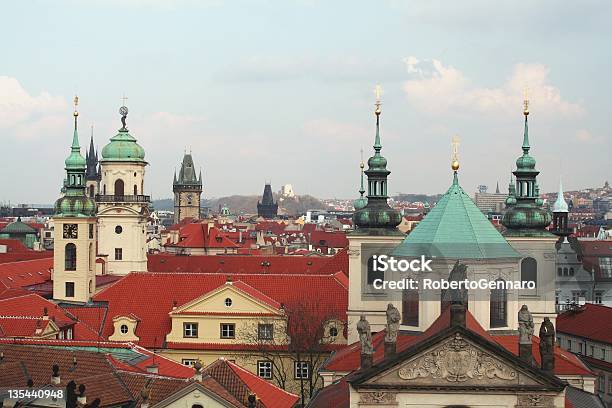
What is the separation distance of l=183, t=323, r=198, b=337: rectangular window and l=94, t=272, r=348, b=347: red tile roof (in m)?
1.22

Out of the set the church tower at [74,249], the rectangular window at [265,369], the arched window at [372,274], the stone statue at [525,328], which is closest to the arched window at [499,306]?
the stone statue at [525,328]

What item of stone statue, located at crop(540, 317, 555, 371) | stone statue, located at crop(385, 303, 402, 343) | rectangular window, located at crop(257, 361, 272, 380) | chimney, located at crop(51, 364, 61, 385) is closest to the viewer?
stone statue, located at crop(540, 317, 555, 371)

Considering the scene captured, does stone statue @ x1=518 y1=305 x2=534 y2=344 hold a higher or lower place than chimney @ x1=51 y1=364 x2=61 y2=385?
higher

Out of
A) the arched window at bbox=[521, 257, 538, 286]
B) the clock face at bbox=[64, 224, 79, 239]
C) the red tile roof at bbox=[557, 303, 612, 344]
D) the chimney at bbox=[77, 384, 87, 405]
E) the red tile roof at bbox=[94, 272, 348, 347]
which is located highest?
the clock face at bbox=[64, 224, 79, 239]

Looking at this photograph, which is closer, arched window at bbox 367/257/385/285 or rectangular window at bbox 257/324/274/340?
arched window at bbox 367/257/385/285

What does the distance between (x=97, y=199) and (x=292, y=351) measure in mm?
28957

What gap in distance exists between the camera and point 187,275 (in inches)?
2581

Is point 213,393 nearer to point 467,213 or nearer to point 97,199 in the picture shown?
point 467,213

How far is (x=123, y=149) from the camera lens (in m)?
81.9

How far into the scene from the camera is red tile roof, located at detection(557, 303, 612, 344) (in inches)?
2569

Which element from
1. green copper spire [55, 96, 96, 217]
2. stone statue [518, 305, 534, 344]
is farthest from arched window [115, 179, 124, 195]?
stone statue [518, 305, 534, 344]

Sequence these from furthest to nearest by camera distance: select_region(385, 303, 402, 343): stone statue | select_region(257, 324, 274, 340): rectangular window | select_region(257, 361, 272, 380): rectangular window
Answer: select_region(257, 324, 274, 340): rectangular window < select_region(257, 361, 272, 380): rectangular window < select_region(385, 303, 402, 343): stone statue

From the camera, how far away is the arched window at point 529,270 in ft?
174

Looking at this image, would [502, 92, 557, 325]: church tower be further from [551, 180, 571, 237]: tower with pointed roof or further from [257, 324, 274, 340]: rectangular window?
[551, 180, 571, 237]: tower with pointed roof
